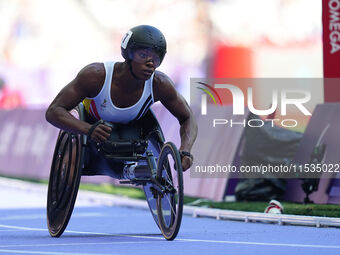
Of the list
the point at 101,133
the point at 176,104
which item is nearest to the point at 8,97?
the point at 176,104

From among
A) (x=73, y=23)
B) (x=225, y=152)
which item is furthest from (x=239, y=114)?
(x=73, y=23)

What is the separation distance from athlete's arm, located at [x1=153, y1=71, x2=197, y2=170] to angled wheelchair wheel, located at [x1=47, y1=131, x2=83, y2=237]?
1.00 metres

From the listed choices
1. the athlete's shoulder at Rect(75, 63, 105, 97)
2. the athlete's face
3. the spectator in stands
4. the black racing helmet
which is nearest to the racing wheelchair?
the athlete's shoulder at Rect(75, 63, 105, 97)

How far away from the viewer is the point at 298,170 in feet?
46.7

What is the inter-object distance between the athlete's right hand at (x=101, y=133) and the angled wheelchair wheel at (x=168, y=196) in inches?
21.7

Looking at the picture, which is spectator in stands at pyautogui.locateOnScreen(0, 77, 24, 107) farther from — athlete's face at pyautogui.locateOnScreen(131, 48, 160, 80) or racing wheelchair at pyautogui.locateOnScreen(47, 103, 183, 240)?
athlete's face at pyautogui.locateOnScreen(131, 48, 160, 80)

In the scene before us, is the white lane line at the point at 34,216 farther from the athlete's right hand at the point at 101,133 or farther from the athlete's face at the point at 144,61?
the athlete's face at the point at 144,61

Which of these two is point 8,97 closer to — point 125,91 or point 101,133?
point 125,91

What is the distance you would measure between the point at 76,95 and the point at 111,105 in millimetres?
361

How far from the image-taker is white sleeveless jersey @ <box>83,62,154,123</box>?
9.66m

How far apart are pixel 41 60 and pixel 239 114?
22902 mm

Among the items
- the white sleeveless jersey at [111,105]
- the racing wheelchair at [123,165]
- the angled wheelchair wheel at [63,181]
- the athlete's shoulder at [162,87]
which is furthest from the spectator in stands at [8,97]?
the athlete's shoulder at [162,87]

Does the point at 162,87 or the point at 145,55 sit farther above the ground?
the point at 145,55

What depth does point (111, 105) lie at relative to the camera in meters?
9.69
